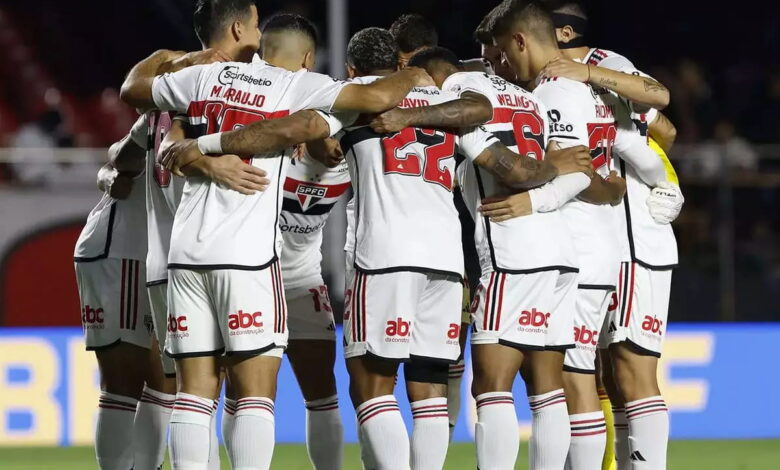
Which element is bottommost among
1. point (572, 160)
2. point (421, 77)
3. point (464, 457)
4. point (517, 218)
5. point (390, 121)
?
point (464, 457)

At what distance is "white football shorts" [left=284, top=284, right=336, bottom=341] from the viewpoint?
6.15 m

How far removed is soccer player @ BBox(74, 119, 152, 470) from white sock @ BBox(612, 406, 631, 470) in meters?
2.32

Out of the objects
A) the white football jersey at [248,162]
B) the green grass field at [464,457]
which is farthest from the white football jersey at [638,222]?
the green grass field at [464,457]

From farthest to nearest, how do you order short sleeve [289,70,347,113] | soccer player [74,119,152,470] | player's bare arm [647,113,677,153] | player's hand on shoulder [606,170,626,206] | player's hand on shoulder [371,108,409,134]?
1. player's bare arm [647,113,677,153]
2. soccer player [74,119,152,470]
3. player's hand on shoulder [606,170,626,206]
4. player's hand on shoulder [371,108,409,134]
5. short sleeve [289,70,347,113]

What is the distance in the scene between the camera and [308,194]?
6148 millimetres

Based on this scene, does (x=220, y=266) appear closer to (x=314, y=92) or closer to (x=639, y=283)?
(x=314, y=92)

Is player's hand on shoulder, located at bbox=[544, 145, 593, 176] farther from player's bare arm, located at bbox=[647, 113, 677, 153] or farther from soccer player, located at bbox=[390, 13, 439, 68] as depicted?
soccer player, located at bbox=[390, 13, 439, 68]

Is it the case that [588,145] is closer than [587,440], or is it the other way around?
[587,440]

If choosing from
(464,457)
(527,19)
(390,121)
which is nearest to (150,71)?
(390,121)

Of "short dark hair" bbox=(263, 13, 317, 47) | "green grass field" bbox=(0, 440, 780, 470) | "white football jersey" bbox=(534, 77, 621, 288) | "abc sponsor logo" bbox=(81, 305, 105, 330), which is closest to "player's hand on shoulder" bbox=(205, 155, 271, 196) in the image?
"short dark hair" bbox=(263, 13, 317, 47)

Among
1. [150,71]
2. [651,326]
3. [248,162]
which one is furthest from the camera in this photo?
[651,326]

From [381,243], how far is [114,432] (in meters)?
1.64

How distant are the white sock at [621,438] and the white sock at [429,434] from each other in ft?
4.13

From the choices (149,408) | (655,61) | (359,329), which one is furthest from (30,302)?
(655,61)
